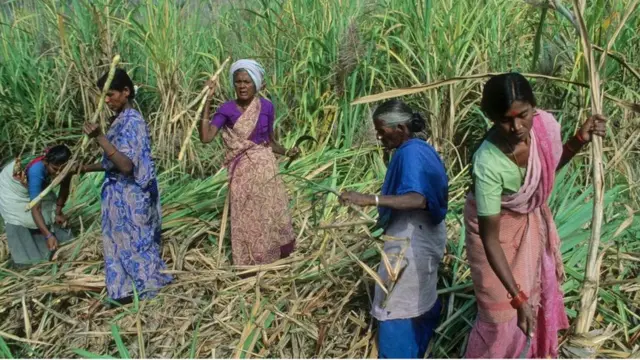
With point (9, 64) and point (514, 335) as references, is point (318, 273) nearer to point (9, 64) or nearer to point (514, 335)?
point (514, 335)

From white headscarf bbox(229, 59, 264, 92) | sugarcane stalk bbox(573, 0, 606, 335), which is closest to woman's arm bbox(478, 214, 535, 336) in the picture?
sugarcane stalk bbox(573, 0, 606, 335)

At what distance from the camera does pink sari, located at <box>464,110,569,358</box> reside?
6.99 feet

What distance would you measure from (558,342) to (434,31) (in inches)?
97.7

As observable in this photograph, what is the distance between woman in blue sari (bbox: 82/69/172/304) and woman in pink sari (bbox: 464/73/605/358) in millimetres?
1740

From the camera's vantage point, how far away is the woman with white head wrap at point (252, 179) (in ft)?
11.9

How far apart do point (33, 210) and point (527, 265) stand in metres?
2.75

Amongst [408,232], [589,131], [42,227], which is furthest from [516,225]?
[42,227]

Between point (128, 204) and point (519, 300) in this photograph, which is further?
point (128, 204)

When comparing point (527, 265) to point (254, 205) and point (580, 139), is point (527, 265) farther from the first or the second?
point (254, 205)

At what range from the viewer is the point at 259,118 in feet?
12.0

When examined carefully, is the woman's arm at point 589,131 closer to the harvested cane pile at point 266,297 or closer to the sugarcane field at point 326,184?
the sugarcane field at point 326,184

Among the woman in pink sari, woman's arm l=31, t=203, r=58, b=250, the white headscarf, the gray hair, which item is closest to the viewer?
the woman in pink sari

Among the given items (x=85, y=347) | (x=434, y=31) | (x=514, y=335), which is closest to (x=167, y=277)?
(x=85, y=347)

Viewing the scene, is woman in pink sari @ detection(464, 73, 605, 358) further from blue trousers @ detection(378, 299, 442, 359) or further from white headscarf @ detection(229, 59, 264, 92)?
white headscarf @ detection(229, 59, 264, 92)
